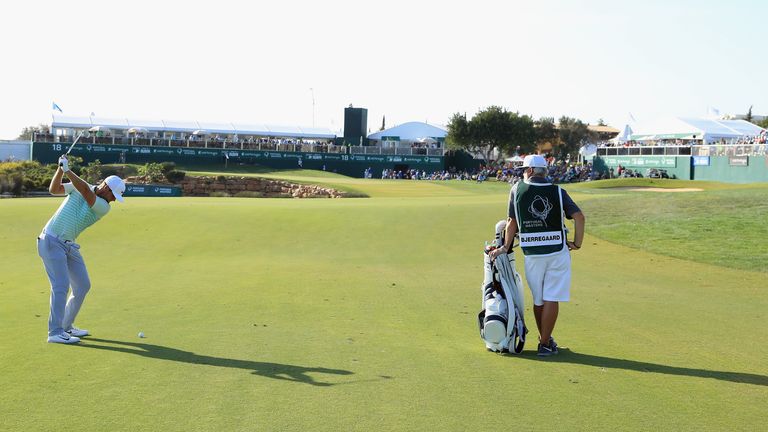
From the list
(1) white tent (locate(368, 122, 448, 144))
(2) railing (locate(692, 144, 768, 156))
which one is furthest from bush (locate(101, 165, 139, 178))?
(2) railing (locate(692, 144, 768, 156))

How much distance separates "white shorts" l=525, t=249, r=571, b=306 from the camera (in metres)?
8.60

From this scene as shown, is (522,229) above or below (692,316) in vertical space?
above

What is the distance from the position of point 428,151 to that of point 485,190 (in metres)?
30.3

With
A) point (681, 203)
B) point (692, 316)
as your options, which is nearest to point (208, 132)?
point (681, 203)

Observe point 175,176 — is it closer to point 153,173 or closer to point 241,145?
point 153,173

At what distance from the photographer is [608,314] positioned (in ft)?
38.1

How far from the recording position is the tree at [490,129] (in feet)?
318

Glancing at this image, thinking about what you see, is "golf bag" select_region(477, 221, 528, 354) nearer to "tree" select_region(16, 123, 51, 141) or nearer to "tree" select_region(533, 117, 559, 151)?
"tree" select_region(16, 123, 51, 141)

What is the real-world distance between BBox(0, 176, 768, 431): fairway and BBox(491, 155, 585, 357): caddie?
0.60m

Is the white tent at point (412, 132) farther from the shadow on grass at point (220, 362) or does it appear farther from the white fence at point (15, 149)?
the shadow on grass at point (220, 362)

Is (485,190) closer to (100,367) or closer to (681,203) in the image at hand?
(681,203)

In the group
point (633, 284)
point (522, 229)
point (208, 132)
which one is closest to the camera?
point (522, 229)

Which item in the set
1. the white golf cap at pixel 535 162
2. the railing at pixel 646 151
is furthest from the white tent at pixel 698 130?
the white golf cap at pixel 535 162

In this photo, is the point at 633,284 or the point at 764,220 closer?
the point at 633,284
